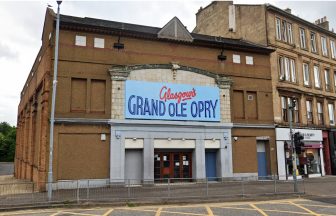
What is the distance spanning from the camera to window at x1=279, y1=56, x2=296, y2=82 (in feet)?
89.4

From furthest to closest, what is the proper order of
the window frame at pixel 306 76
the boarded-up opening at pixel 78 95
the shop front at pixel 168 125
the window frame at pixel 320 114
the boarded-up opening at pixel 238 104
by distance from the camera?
the window frame at pixel 320 114 < the window frame at pixel 306 76 < the boarded-up opening at pixel 238 104 < the shop front at pixel 168 125 < the boarded-up opening at pixel 78 95

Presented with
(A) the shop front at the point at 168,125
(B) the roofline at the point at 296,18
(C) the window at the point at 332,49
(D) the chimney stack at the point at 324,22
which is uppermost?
(D) the chimney stack at the point at 324,22

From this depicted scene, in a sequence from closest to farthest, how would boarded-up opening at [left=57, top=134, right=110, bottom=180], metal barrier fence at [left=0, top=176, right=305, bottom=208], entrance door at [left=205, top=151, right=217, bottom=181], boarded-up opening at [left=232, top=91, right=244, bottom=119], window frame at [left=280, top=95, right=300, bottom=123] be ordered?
metal barrier fence at [left=0, top=176, right=305, bottom=208] < boarded-up opening at [left=57, top=134, right=110, bottom=180] < entrance door at [left=205, top=151, right=217, bottom=181] < boarded-up opening at [left=232, top=91, right=244, bottom=119] < window frame at [left=280, top=95, right=300, bottom=123]

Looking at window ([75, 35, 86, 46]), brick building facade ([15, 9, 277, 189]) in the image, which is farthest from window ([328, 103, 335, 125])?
window ([75, 35, 86, 46])

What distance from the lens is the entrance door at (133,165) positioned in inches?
811

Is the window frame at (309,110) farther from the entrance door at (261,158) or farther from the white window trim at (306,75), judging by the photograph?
the entrance door at (261,158)

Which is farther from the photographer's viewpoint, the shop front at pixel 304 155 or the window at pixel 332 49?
the window at pixel 332 49

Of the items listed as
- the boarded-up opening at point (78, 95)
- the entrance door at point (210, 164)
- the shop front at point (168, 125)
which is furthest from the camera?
the entrance door at point (210, 164)

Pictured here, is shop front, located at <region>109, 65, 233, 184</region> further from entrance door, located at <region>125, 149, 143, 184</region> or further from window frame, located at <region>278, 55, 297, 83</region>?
window frame, located at <region>278, 55, 297, 83</region>

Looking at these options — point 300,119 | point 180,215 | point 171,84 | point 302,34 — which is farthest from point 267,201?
point 302,34

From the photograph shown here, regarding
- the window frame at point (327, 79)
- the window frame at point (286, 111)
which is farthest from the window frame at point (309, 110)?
the window frame at point (327, 79)

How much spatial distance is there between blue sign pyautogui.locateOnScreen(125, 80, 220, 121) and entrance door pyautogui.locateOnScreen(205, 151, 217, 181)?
9.27ft

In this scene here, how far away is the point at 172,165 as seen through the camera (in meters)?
21.9

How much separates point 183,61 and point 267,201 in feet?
40.1
